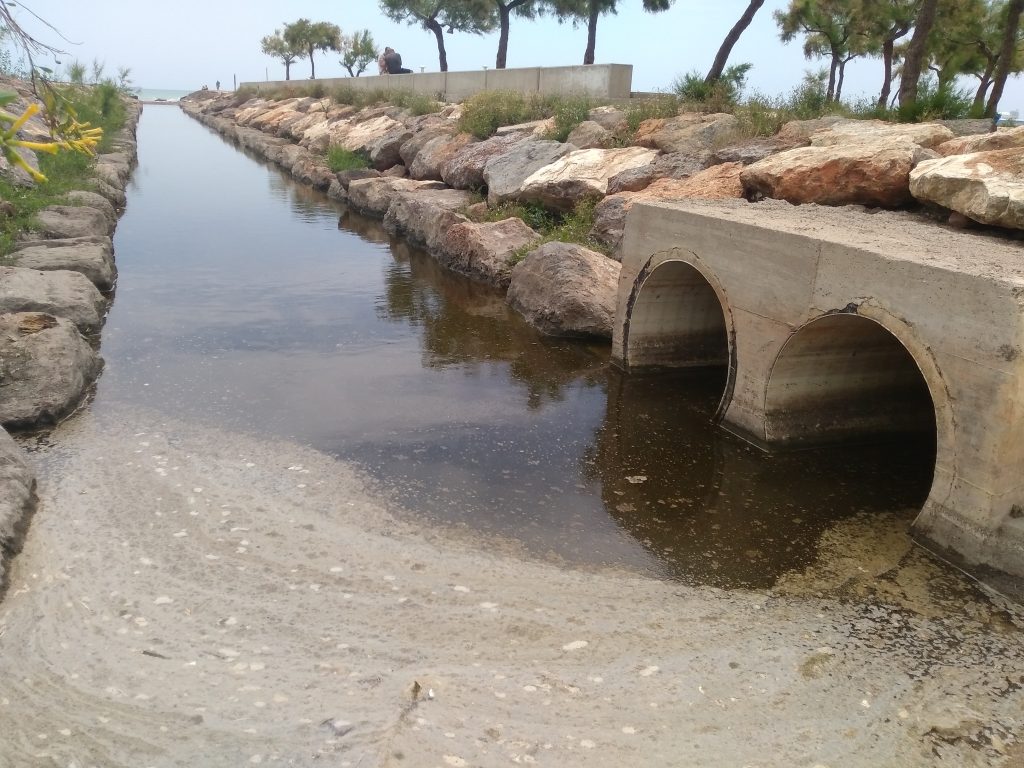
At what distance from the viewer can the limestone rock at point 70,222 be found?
1352 centimetres

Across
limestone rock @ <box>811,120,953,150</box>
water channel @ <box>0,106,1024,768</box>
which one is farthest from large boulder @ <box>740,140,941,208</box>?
water channel @ <box>0,106,1024,768</box>

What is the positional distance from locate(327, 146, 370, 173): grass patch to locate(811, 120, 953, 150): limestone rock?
687 inches

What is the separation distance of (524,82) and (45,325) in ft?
65.9

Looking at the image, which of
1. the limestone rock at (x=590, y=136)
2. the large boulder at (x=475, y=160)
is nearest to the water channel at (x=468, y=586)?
the limestone rock at (x=590, y=136)

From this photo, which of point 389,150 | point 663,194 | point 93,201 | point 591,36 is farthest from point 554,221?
point 591,36

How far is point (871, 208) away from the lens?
983cm

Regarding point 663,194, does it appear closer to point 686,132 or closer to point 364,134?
point 686,132

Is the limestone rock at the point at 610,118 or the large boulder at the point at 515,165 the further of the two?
the limestone rock at the point at 610,118

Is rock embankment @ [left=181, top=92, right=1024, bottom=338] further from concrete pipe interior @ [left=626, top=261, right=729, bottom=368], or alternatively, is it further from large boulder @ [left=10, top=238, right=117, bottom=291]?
large boulder @ [left=10, top=238, right=117, bottom=291]

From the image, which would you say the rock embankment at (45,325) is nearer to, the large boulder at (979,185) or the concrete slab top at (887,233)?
the concrete slab top at (887,233)

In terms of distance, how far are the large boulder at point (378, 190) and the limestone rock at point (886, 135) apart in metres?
11.2

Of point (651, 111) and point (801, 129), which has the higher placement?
point (651, 111)

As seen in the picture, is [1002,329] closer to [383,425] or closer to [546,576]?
[546,576]

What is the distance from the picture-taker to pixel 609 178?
50.5 feet
